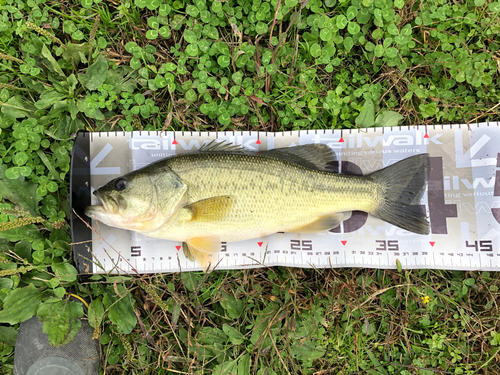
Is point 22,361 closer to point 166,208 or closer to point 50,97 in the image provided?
point 166,208

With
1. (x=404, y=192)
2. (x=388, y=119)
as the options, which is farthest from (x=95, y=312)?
(x=388, y=119)

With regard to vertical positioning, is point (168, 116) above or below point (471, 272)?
above

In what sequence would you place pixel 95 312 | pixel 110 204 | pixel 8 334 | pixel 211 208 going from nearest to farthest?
1. pixel 110 204
2. pixel 211 208
3. pixel 95 312
4. pixel 8 334

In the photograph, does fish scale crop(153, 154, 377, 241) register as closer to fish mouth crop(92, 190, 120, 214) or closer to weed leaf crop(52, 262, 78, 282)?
fish mouth crop(92, 190, 120, 214)

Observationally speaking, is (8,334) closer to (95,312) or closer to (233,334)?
(95,312)

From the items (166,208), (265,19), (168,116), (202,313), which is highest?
(265,19)

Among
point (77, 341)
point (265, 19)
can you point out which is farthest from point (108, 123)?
point (77, 341)

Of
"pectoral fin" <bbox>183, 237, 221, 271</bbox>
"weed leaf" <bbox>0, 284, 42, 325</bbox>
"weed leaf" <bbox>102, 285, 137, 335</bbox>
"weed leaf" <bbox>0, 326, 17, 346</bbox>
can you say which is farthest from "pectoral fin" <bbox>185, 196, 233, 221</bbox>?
"weed leaf" <bbox>0, 326, 17, 346</bbox>
